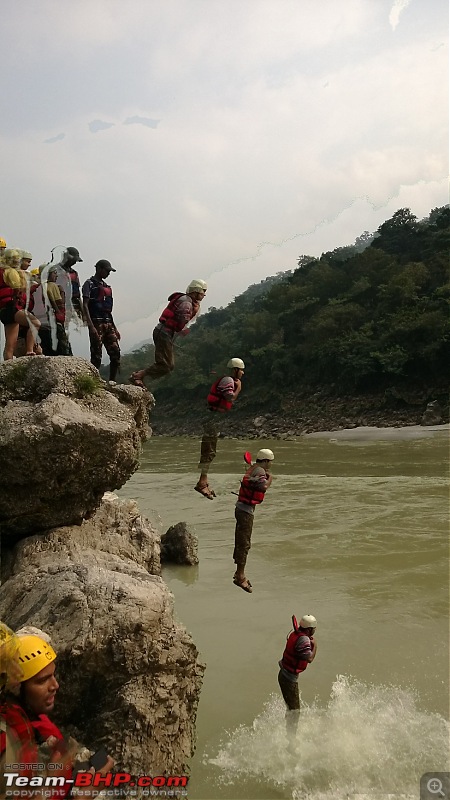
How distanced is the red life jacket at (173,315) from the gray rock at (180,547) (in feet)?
17.3

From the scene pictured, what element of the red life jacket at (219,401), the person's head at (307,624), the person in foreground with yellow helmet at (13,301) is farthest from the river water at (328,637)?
the person in foreground with yellow helmet at (13,301)

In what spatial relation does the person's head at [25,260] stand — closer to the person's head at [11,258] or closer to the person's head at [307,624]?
the person's head at [11,258]

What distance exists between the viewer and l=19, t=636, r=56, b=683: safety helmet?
3.08 meters

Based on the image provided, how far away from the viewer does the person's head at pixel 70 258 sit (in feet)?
24.1

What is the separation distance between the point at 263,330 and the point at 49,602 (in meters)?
44.6

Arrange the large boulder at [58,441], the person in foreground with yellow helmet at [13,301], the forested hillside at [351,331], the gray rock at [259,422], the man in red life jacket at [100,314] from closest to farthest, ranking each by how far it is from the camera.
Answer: the large boulder at [58,441], the person in foreground with yellow helmet at [13,301], the man in red life jacket at [100,314], the forested hillside at [351,331], the gray rock at [259,422]

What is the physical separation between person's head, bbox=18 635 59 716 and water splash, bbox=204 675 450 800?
2.51 m

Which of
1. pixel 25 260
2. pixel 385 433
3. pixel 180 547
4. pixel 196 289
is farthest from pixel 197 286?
pixel 385 433

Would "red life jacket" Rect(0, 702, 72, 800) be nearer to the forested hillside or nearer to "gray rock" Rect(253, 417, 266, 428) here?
the forested hillside

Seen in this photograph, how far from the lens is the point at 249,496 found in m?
6.74

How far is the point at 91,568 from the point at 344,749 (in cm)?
284

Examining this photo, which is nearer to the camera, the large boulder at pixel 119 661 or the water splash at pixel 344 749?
the large boulder at pixel 119 661

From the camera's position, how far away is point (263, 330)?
159 feet

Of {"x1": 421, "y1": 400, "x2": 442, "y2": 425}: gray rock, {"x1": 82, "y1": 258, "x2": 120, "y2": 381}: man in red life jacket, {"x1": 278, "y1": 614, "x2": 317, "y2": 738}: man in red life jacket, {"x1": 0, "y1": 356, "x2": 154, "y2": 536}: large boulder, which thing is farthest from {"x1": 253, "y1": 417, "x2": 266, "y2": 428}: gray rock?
{"x1": 278, "y1": 614, "x2": 317, "y2": 738}: man in red life jacket
